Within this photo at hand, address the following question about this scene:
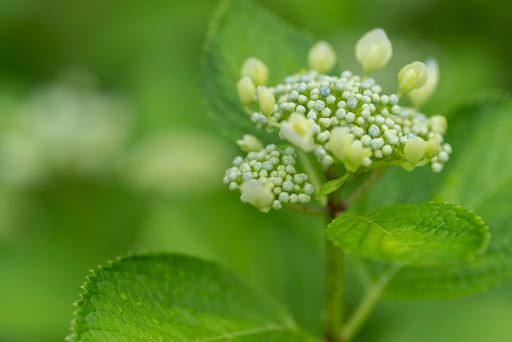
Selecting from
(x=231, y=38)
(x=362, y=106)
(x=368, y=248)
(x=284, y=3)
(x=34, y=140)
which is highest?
(x=284, y=3)

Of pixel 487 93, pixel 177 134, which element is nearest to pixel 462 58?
pixel 177 134

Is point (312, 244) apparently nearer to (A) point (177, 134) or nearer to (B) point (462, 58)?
(A) point (177, 134)

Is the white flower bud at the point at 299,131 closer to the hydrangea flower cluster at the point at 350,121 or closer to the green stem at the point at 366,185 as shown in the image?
the hydrangea flower cluster at the point at 350,121

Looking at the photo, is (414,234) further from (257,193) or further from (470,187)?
(470,187)

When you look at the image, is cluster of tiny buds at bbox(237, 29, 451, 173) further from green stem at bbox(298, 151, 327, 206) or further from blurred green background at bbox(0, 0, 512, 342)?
blurred green background at bbox(0, 0, 512, 342)

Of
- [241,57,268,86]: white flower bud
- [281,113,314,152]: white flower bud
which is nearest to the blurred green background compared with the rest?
[241,57,268,86]: white flower bud

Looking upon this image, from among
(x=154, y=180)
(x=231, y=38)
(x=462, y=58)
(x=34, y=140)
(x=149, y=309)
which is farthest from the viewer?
(x=462, y=58)

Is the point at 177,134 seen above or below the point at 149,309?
above
